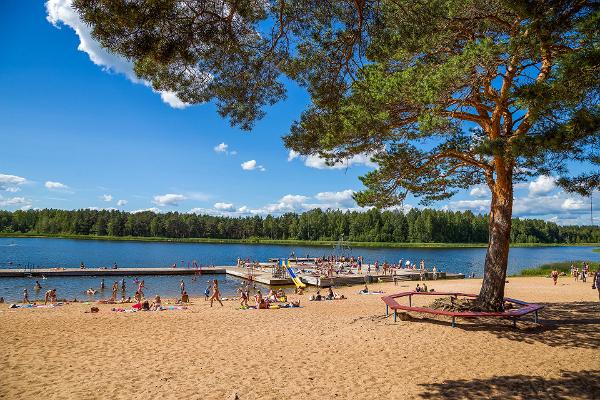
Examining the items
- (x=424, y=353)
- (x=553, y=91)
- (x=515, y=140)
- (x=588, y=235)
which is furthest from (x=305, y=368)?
(x=588, y=235)

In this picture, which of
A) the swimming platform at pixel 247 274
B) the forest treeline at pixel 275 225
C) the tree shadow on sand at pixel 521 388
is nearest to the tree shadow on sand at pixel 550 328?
the tree shadow on sand at pixel 521 388

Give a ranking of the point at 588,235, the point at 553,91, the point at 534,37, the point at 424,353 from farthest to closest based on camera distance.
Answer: the point at 588,235 < the point at 424,353 < the point at 534,37 < the point at 553,91

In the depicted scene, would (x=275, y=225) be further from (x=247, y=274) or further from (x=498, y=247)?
(x=498, y=247)

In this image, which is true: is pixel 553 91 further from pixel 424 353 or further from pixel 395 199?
pixel 395 199

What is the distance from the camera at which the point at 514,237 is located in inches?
5861

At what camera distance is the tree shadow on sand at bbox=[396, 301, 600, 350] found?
10.1 metres

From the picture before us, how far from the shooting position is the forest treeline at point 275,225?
11806 centimetres

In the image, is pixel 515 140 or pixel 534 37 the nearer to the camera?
pixel 534 37

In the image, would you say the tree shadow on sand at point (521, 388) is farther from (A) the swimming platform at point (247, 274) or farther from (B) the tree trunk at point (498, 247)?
(A) the swimming platform at point (247, 274)

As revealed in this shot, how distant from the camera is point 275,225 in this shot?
13075 centimetres

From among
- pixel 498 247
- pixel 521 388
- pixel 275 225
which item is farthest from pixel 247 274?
pixel 275 225

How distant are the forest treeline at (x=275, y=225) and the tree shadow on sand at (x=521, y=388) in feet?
363

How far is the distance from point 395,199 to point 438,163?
5.79ft

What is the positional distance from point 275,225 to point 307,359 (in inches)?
4808
